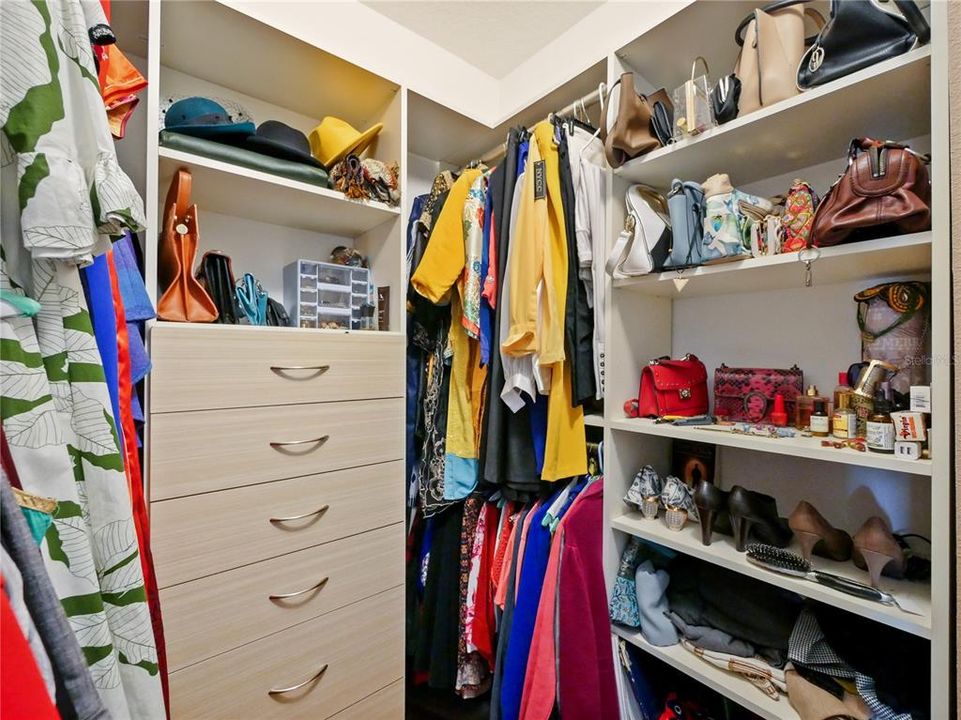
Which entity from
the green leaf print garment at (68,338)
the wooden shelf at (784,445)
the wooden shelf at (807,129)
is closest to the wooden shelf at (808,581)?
the wooden shelf at (784,445)

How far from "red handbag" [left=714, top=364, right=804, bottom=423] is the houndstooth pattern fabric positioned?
45 cm

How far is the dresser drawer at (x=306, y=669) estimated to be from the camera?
0.92 metres

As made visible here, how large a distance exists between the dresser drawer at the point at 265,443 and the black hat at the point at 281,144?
66cm

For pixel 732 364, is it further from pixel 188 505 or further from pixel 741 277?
pixel 188 505

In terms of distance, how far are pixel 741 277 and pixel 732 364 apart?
1.03 ft

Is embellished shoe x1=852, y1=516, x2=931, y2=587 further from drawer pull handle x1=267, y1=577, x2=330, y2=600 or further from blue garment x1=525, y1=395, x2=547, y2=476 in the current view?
drawer pull handle x1=267, y1=577, x2=330, y2=600

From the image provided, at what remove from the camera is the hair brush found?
0.76 m

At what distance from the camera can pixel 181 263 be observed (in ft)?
3.16

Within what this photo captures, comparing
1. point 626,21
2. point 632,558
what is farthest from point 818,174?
point 632,558

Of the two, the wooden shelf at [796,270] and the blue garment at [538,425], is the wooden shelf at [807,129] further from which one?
the blue garment at [538,425]

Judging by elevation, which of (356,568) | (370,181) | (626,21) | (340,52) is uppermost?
(626,21)

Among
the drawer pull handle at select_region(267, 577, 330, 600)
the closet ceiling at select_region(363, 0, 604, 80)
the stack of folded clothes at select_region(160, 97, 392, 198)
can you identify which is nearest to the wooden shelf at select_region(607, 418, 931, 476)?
the drawer pull handle at select_region(267, 577, 330, 600)

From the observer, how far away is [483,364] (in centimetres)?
127

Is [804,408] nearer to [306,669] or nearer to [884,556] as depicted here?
[884,556]
